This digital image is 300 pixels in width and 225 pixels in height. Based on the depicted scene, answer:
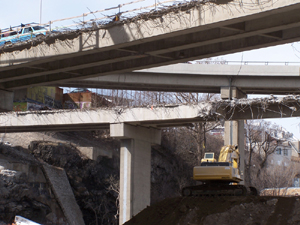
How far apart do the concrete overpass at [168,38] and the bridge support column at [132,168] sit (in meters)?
8.89

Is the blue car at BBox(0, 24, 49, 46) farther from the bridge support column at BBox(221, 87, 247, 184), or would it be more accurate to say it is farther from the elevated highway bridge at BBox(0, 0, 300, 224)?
the bridge support column at BBox(221, 87, 247, 184)

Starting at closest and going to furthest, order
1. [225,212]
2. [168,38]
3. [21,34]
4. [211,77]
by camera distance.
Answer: [168,38] → [225,212] → [21,34] → [211,77]

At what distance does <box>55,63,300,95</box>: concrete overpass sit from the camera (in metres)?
29.2

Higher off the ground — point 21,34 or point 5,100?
point 21,34

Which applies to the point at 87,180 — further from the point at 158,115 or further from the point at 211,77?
the point at 211,77

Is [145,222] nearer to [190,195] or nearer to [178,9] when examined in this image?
[190,195]

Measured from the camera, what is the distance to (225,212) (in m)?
14.6

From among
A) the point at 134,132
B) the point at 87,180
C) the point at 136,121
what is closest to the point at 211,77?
the point at 134,132

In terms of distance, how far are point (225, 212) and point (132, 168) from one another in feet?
37.1

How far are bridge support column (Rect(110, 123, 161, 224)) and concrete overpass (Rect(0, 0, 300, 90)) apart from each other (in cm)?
889

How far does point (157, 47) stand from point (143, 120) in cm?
1083

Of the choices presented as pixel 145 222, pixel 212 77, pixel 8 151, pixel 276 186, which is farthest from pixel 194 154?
pixel 145 222

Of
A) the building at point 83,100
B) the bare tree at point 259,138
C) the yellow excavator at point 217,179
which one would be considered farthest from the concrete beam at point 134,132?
the bare tree at point 259,138

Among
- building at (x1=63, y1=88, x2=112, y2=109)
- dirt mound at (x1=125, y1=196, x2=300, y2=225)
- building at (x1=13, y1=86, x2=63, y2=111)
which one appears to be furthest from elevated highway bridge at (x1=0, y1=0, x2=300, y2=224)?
building at (x1=63, y1=88, x2=112, y2=109)
